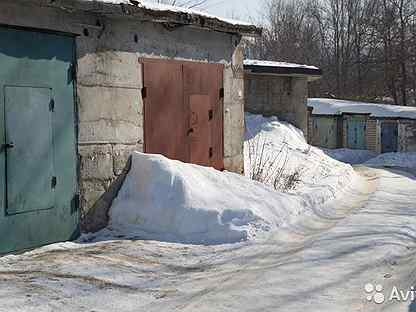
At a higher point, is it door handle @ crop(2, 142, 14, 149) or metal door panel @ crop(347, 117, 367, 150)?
door handle @ crop(2, 142, 14, 149)

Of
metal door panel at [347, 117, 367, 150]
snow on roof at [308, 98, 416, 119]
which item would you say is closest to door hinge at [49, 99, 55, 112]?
metal door panel at [347, 117, 367, 150]

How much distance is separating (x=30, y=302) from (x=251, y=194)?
4196 millimetres

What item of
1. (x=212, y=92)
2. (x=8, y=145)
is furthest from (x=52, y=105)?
(x=212, y=92)

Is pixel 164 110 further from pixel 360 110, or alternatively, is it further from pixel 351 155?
pixel 360 110

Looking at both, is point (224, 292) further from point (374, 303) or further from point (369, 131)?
point (369, 131)

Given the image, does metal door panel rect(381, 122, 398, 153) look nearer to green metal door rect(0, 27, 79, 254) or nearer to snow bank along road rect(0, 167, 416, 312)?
snow bank along road rect(0, 167, 416, 312)

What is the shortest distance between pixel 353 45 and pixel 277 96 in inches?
1071

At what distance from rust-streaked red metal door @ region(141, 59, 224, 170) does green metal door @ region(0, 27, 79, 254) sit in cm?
143

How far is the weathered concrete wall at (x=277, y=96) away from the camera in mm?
18484

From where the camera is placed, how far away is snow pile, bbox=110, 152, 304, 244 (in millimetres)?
7098

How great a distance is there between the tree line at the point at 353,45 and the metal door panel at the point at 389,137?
1319cm

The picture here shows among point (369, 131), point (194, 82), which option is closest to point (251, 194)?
point (194, 82)

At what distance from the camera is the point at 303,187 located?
37.0 feet

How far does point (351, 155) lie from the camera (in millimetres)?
26141
